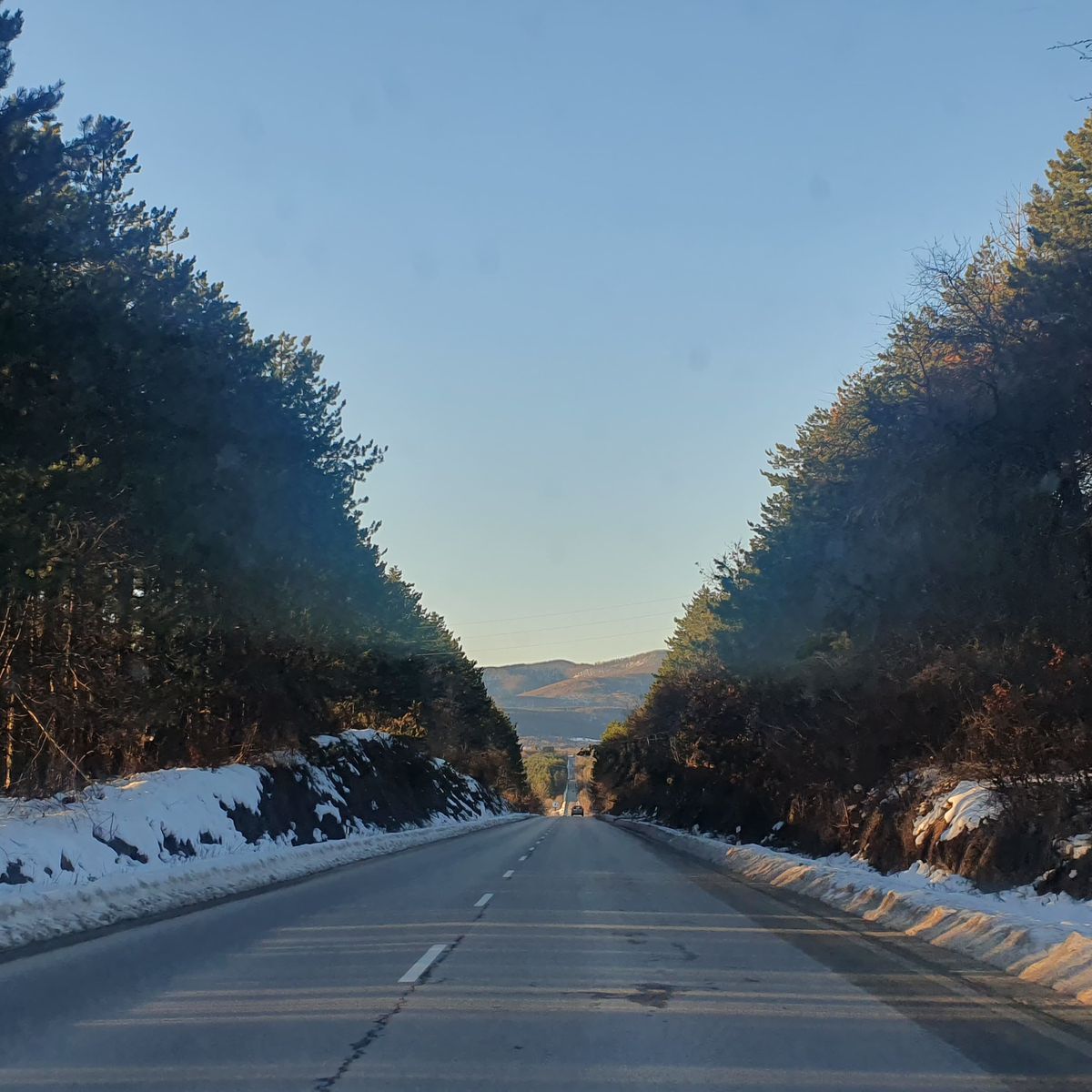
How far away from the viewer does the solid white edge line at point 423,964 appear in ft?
30.0

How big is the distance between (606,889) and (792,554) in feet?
52.3

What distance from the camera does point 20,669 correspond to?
1900cm

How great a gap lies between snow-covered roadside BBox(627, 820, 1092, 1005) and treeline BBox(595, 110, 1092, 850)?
6.21ft

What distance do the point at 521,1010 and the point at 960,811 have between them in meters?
11.3

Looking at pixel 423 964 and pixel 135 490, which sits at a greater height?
pixel 135 490

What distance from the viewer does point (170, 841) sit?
62.2 feet

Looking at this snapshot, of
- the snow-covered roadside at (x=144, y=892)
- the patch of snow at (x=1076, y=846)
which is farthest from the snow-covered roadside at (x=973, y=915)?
the snow-covered roadside at (x=144, y=892)

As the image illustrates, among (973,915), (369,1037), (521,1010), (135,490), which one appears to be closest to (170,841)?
(135,490)

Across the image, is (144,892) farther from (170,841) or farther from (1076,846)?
(1076,846)

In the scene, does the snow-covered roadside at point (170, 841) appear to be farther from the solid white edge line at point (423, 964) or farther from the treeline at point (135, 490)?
the solid white edge line at point (423, 964)

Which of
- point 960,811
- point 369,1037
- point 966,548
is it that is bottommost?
point 960,811

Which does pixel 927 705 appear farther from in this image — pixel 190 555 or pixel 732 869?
pixel 190 555

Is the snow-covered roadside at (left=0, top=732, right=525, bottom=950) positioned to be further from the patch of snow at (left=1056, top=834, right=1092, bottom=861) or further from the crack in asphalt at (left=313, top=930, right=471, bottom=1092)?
the patch of snow at (left=1056, top=834, right=1092, bottom=861)

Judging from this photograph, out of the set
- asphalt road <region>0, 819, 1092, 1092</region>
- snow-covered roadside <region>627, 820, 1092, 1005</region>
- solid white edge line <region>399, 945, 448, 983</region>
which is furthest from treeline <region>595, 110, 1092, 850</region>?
solid white edge line <region>399, 945, 448, 983</region>
